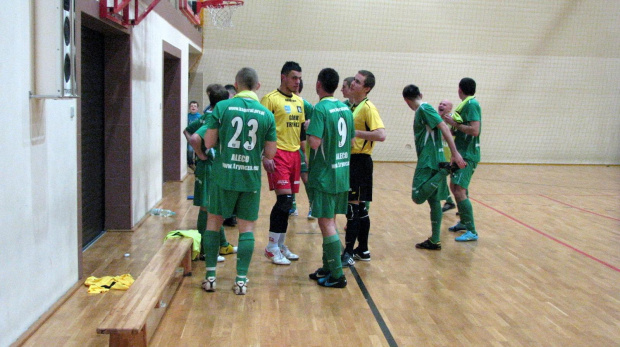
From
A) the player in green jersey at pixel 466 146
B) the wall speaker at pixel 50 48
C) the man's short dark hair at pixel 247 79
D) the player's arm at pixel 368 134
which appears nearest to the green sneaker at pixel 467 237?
the player in green jersey at pixel 466 146

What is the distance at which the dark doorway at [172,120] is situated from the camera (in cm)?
1044

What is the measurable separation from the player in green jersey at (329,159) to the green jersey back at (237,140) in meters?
0.45

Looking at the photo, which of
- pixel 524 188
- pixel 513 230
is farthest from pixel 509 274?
pixel 524 188

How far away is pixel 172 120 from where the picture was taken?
10.7 meters

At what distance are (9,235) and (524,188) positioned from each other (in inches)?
384

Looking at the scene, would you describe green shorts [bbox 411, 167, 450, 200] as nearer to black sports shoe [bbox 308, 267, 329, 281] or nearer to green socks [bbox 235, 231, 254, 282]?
black sports shoe [bbox 308, 267, 329, 281]

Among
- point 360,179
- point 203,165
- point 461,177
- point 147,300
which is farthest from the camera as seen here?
point 461,177

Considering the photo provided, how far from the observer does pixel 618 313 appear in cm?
432

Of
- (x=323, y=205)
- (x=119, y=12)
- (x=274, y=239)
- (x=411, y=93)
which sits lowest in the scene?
(x=274, y=239)

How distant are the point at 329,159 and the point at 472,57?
451 inches

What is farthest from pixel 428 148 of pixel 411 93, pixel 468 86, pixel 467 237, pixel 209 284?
pixel 209 284

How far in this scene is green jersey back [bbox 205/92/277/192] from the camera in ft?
13.7

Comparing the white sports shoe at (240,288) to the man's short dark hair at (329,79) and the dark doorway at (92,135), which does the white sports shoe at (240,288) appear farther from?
the dark doorway at (92,135)

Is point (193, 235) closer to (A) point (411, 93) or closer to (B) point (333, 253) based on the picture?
(B) point (333, 253)
